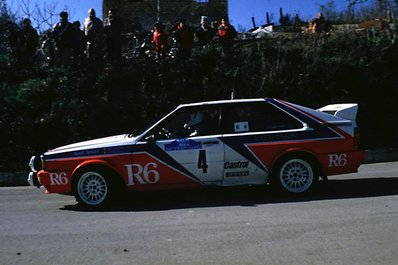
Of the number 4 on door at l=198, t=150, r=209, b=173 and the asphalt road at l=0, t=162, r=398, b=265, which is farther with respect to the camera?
the number 4 on door at l=198, t=150, r=209, b=173

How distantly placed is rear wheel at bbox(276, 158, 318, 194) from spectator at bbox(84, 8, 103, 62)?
8.58 meters

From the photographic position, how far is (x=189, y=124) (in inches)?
323

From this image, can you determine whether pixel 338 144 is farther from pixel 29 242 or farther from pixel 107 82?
pixel 107 82

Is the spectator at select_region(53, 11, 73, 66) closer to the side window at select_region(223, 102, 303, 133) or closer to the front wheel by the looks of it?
the front wheel

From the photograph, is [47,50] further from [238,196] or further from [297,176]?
[297,176]

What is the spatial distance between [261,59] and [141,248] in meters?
10.4

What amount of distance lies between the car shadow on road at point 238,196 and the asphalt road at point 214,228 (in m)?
0.02

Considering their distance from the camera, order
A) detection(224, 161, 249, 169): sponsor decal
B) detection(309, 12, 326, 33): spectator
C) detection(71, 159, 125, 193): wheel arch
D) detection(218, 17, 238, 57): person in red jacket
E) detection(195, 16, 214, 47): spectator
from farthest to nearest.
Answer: detection(309, 12, 326, 33): spectator → detection(195, 16, 214, 47): spectator → detection(218, 17, 238, 57): person in red jacket → detection(224, 161, 249, 169): sponsor decal → detection(71, 159, 125, 193): wheel arch

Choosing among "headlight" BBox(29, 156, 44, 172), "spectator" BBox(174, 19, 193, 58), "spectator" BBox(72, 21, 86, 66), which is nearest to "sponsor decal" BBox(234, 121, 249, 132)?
"headlight" BBox(29, 156, 44, 172)

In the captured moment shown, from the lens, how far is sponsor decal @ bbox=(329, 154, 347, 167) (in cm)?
820

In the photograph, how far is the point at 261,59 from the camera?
50.1 feet

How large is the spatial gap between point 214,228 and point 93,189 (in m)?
2.40

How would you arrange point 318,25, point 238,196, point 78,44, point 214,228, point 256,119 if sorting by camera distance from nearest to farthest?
point 214,228 < point 256,119 < point 238,196 < point 78,44 < point 318,25

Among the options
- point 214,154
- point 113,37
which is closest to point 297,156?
point 214,154
